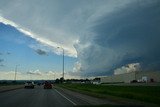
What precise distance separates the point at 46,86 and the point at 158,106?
6446 centimetres

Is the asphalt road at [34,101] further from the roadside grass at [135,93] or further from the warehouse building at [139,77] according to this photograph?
the warehouse building at [139,77]

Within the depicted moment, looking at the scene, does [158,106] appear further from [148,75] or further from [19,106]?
[148,75]

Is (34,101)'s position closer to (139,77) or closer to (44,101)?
(44,101)

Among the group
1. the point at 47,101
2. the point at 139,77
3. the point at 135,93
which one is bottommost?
the point at 47,101

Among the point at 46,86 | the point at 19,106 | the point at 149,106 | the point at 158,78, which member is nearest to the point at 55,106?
the point at 19,106

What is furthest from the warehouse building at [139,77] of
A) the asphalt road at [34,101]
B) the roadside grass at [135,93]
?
the asphalt road at [34,101]

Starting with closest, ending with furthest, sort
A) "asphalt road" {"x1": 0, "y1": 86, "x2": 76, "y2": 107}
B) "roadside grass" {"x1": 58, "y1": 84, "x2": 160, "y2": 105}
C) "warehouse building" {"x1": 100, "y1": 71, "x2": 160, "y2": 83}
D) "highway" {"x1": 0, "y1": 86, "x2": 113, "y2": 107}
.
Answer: "asphalt road" {"x1": 0, "y1": 86, "x2": 76, "y2": 107}, "highway" {"x1": 0, "y1": 86, "x2": 113, "y2": 107}, "roadside grass" {"x1": 58, "y1": 84, "x2": 160, "y2": 105}, "warehouse building" {"x1": 100, "y1": 71, "x2": 160, "y2": 83}

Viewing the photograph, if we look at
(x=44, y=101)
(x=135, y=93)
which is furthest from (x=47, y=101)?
(x=135, y=93)

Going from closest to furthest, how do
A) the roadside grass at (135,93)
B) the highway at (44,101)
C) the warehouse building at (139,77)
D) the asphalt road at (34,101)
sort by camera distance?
the asphalt road at (34,101)
the highway at (44,101)
the roadside grass at (135,93)
the warehouse building at (139,77)

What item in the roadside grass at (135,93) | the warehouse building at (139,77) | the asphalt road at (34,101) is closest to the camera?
the asphalt road at (34,101)

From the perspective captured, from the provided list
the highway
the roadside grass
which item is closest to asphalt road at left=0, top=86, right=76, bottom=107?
the highway

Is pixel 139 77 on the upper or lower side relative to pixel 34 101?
upper

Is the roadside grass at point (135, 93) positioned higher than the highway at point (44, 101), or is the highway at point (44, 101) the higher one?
the roadside grass at point (135, 93)

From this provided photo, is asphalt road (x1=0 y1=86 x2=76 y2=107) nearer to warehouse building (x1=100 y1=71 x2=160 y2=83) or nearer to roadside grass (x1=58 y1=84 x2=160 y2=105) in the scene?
roadside grass (x1=58 y1=84 x2=160 y2=105)
